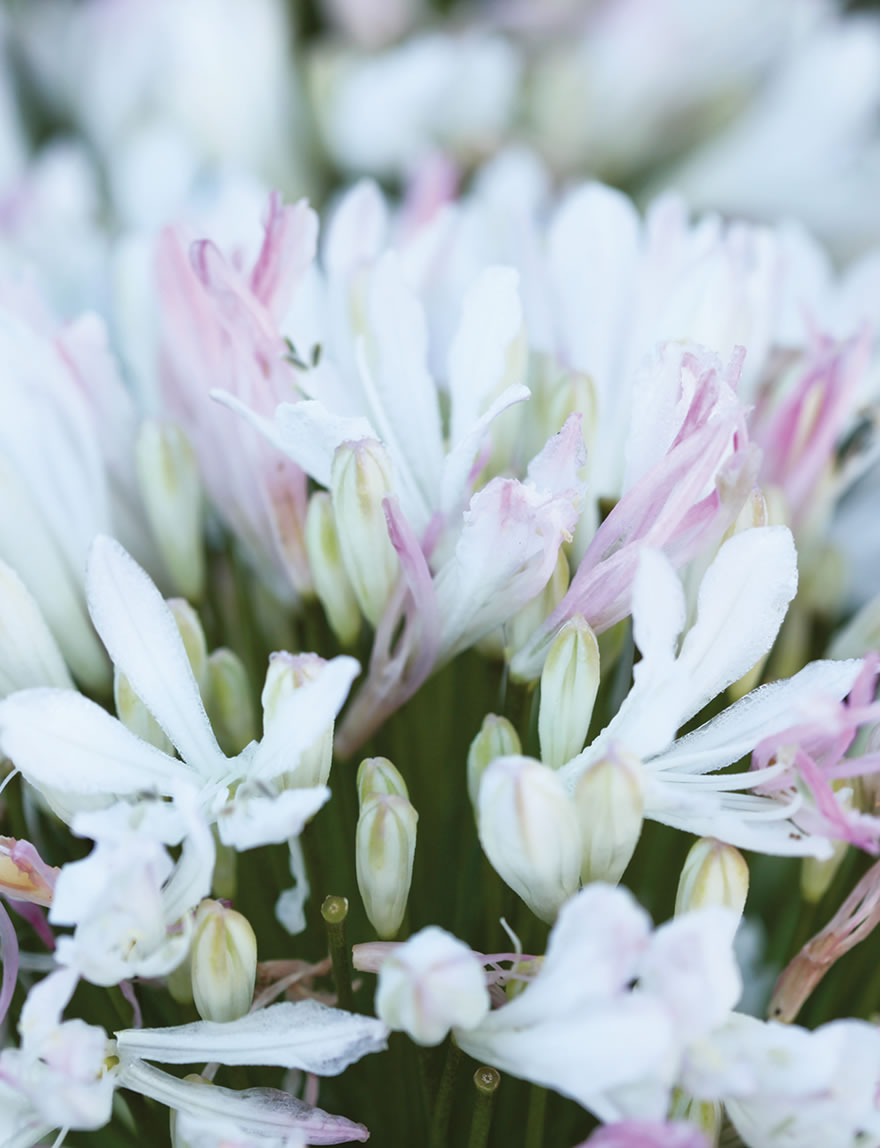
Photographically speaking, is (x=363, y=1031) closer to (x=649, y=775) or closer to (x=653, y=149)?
(x=649, y=775)

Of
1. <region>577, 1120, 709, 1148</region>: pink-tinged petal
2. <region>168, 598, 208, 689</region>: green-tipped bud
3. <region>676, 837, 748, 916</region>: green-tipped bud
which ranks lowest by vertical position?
<region>577, 1120, 709, 1148</region>: pink-tinged petal

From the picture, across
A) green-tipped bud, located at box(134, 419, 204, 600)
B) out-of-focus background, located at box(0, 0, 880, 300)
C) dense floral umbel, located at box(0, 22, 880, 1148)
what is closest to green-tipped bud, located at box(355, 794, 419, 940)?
dense floral umbel, located at box(0, 22, 880, 1148)

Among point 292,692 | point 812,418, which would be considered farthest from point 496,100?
point 292,692

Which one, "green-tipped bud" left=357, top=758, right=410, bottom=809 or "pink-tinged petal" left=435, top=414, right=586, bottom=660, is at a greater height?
"pink-tinged petal" left=435, top=414, right=586, bottom=660

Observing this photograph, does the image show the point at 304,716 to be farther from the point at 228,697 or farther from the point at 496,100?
the point at 496,100

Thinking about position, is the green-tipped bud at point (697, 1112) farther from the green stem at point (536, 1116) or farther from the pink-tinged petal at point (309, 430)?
the pink-tinged petal at point (309, 430)

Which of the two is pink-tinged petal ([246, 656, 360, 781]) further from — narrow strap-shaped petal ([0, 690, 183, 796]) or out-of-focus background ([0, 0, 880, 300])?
out-of-focus background ([0, 0, 880, 300])

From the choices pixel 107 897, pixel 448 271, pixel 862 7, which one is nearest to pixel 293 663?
pixel 107 897
